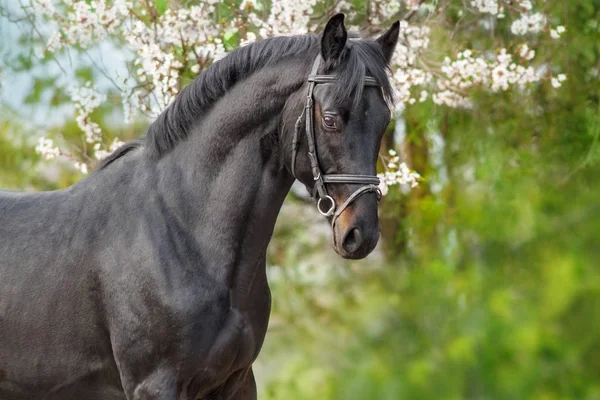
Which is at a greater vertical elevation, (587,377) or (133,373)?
(133,373)

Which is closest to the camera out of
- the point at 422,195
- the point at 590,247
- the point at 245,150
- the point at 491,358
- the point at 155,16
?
the point at 590,247

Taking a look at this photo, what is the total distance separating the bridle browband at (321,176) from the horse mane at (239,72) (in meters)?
0.07

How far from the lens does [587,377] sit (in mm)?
3334

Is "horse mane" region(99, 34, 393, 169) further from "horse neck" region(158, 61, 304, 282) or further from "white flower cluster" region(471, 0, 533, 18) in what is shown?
"white flower cluster" region(471, 0, 533, 18)

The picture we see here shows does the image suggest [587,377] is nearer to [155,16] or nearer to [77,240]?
[77,240]

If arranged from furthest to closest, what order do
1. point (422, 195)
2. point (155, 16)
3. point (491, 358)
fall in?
point (422, 195), point (155, 16), point (491, 358)

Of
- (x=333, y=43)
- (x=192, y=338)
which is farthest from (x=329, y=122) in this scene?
(x=192, y=338)

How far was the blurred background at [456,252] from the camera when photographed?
11.0ft

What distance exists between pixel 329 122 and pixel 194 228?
0.69 m

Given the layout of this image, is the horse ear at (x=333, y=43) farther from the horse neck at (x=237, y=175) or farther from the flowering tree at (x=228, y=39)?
the flowering tree at (x=228, y=39)

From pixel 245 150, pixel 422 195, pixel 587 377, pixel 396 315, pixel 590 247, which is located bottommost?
pixel 422 195

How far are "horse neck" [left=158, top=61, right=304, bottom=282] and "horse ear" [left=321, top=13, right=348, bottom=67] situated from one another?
0.60ft

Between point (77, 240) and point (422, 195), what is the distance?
442cm

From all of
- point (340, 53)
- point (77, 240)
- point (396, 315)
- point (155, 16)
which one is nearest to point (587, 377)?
point (396, 315)
